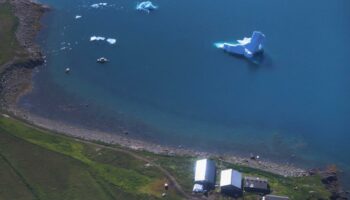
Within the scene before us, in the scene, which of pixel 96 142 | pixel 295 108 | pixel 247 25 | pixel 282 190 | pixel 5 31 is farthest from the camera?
pixel 247 25

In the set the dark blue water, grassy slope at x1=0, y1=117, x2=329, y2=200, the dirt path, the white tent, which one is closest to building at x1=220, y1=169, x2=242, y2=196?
the white tent

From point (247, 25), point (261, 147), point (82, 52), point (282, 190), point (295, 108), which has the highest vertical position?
point (247, 25)

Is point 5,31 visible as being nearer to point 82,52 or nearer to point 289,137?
point 82,52

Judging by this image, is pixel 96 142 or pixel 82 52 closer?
pixel 96 142

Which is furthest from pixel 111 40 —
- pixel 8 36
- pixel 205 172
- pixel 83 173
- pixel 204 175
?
pixel 204 175

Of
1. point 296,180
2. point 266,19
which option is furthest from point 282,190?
point 266,19

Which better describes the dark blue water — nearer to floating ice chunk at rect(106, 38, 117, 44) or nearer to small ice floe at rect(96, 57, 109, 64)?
small ice floe at rect(96, 57, 109, 64)

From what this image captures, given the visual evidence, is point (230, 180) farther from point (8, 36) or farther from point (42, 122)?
point (8, 36)
